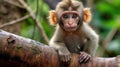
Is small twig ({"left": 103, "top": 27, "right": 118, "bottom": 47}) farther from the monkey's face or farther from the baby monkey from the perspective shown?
the monkey's face

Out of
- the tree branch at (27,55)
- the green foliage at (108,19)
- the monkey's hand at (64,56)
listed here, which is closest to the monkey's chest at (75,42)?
the monkey's hand at (64,56)

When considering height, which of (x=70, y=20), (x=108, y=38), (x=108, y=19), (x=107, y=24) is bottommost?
(x=108, y=38)

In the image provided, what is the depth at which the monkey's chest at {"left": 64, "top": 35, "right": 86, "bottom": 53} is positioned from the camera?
4.82 metres

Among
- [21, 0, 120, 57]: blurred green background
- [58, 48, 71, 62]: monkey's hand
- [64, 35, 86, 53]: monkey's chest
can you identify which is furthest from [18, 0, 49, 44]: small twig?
[21, 0, 120, 57]: blurred green background

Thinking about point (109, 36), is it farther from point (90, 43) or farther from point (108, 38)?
point (90, 43)

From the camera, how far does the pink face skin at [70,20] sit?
4.40 metres

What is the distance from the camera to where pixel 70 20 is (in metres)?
4.48

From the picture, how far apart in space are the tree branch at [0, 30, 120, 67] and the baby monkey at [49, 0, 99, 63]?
96 centimetres

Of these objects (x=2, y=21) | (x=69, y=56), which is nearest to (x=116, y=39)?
(x=2, y=21)

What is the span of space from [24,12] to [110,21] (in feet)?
9.91

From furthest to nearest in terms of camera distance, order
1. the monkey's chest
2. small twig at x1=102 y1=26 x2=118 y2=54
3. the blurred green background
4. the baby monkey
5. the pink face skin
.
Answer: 1. the blurred green background
2. small twig at x1=102 y1=26 x2=118 y2=54
3. the monkey's chest
4. the baby monkey
5. the pink face skin

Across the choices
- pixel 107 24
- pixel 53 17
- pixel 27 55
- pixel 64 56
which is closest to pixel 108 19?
pixel 107 24

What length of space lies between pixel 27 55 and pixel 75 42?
1.48m

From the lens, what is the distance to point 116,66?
348cm
